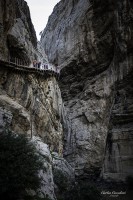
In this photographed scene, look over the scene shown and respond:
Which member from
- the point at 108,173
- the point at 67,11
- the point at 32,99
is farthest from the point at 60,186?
the point at 67,11

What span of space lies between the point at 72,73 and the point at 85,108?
6.60 meters

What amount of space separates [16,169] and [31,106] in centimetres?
1351

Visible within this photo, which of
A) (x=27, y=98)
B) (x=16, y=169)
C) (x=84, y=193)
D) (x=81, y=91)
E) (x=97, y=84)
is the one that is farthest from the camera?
(x=81, y=91)

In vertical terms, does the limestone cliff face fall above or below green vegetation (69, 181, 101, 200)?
above

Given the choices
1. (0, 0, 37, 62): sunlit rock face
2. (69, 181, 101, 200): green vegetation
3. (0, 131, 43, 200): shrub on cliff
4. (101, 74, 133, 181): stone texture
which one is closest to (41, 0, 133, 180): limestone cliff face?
(101, 74, 133, 181): stone texture

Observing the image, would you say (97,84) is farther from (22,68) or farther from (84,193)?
(84,193)

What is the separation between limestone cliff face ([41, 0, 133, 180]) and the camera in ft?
113

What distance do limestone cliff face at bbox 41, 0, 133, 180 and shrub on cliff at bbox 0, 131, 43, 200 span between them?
1942cm

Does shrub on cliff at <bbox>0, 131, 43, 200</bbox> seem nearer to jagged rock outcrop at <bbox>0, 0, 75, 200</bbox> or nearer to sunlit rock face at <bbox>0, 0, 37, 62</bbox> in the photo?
jagged rock outcrop at <bbox>0, 0, 75, 200</bbox>

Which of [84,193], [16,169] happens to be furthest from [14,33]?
[16,169]

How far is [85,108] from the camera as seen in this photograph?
39.4 meters

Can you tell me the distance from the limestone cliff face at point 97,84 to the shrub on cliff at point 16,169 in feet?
63.7

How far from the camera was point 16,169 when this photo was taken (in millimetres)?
12773

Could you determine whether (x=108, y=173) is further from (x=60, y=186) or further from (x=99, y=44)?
(x=99, y=44)
